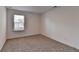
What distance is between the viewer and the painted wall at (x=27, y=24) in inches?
181

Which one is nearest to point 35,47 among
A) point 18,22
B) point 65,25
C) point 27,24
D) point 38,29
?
point 65,25

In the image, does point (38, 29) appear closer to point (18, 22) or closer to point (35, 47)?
point (18, 22)

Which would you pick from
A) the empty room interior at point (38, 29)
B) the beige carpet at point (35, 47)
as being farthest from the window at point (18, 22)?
the beige carpet at point (35, 47)

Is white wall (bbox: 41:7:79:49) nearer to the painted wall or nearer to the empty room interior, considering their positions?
the empty room interior

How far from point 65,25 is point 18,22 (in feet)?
9.64

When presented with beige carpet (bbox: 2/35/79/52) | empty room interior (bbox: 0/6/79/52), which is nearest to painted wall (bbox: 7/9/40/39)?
empty room interior (bbox: 0/6/79/52)

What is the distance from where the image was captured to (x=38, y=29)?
6520 millimetres

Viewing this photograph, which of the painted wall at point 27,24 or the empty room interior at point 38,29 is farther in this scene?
the painted wall at point 27,24

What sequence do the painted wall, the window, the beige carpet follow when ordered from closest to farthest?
the beige carpet, the painted wall, the window

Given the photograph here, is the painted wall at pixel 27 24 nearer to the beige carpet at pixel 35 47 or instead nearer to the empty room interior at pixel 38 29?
the empty room interior at pixel 38 29

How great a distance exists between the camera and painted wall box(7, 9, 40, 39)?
4.59 meters
